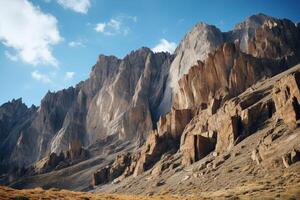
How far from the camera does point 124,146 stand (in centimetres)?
18025

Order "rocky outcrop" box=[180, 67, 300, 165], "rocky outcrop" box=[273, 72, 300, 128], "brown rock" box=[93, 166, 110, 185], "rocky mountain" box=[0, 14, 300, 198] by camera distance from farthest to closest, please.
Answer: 1. "brown rock" box=[93, 166, 110, 185]
2. "rocky outcrop" box=[180, 67, 300, 165]
3. "rocky mountain" box=[0, 14, 300, 198]
4. "rocky outcrop" box=[273, 72, 300, 128]

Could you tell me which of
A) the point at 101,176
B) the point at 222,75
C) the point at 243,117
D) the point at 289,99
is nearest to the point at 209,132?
the point at 243,117

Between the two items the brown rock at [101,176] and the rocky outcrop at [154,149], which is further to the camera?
the brown rock at [101,176]

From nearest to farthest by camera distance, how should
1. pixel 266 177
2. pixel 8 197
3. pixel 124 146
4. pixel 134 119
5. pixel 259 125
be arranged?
pixel 8 197 → pixel 266 177 → pixel 259 125 → pixel 124 146 → pixel 134 119

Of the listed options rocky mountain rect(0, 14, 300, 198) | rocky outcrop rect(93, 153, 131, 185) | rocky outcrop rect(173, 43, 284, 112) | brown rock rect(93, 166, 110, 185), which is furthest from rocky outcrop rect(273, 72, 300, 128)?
brown rock rect(93, 166, 110, 185)

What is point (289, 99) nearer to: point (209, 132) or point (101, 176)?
point (209, 132)

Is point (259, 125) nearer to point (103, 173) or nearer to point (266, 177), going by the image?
point (266, 177)

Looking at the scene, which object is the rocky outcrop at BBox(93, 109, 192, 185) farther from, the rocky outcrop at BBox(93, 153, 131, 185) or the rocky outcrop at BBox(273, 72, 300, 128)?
the rocky outcrop at BBox(273, 72, 300, 128)

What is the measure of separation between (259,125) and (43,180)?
97.6 metres

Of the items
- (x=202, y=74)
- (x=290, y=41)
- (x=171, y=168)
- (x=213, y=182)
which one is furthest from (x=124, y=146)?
(x=213, y=182)

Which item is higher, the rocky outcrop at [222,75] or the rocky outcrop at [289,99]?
the rocky outcrop at [222,75]

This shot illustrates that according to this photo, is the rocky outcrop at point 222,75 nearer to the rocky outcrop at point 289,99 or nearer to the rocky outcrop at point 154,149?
the rocky outcrop at point 154,149

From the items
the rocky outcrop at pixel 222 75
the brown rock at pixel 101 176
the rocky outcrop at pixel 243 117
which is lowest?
the brown rock at pixel 101 176

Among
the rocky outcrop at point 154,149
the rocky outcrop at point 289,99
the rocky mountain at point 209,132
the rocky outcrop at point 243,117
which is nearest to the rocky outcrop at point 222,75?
the rocky mountain at point 209,132
